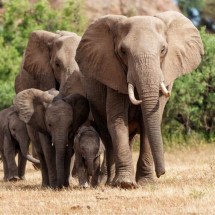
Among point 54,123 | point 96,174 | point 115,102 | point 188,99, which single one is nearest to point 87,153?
point 96,174

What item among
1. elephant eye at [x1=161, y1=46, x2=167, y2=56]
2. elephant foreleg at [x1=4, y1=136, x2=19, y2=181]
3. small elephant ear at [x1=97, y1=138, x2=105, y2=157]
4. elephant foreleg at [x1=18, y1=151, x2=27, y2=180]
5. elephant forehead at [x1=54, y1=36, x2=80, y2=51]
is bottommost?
elephant foreleg at [x1=18, y1=151, x2=27, y2=180]

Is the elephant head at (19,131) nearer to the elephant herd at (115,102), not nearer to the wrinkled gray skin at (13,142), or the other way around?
the wrinkled gray skin at (13,142)

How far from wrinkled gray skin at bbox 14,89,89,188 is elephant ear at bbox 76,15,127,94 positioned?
48 centimetres

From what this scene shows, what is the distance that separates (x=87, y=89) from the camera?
43.7 ft

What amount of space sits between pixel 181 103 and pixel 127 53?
1277 cm

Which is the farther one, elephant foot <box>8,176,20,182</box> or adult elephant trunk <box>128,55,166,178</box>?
elephant foot <box>8,176,20,182</box>

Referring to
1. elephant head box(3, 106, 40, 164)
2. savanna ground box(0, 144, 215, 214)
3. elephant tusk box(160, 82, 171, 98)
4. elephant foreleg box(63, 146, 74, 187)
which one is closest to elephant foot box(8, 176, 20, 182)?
elephant head box(3, 106, 40, 164)

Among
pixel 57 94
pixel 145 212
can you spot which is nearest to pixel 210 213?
pixel 145 212

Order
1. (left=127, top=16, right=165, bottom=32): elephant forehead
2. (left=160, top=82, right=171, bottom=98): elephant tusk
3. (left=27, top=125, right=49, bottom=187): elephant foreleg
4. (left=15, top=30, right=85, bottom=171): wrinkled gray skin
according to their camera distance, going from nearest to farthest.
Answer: (left=160, top=82, right=171, bottom=98): elephant tusk, (left=127, top=16, right=165, bottom=32): elephant forehead, (left=27, top=125, right=49, bottom=187): elephant foreleg, (left=15, top=30, right=85, bottom=171): wrinkled gray skin

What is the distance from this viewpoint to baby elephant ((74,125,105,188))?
39.9ft

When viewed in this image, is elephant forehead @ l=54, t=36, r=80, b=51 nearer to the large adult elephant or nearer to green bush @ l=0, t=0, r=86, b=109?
the large adult elephant

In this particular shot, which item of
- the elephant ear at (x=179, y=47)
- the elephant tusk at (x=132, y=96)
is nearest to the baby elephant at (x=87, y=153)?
the elephant tusk at (x=132, y=96)

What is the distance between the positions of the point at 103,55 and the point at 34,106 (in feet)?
4.32

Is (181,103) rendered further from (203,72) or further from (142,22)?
(142,22)
